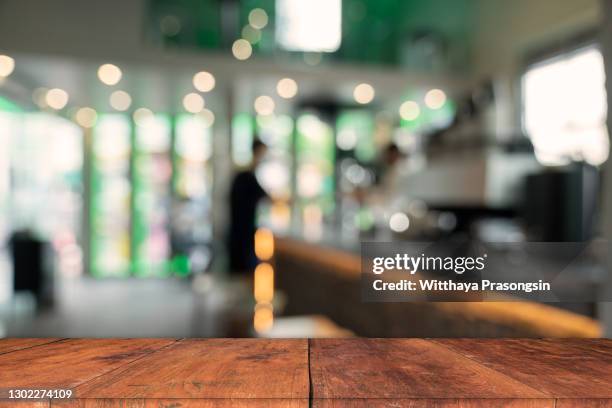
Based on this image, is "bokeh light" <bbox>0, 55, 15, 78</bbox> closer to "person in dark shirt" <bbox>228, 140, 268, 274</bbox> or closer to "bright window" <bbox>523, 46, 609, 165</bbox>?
"person in dark shirt" <bbox>228, 140, 268, 274</bbox>

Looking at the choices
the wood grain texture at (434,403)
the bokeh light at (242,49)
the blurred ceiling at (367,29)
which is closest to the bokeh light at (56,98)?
the blurred ceiling at (367,29)

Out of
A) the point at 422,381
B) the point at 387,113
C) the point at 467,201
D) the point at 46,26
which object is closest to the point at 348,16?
the point at 387,113

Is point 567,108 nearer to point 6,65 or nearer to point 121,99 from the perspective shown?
point 121,99

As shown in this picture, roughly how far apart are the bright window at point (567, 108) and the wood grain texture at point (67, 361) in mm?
804

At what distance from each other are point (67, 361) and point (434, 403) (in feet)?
1.23

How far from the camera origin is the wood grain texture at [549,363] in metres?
0.47

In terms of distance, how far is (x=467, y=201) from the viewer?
1081 mm

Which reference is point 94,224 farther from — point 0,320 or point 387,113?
point 387,113

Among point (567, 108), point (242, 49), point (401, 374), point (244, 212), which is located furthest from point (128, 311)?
point (567, 108)

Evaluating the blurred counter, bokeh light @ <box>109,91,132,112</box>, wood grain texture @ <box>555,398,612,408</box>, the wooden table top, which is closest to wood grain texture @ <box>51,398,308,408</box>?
the wooden table top

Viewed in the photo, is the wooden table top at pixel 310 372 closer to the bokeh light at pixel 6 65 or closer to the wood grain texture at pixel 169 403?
the wood grain texture at pixel 169 403

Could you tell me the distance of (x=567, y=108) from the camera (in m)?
1.05

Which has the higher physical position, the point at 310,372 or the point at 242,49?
the point at 242,49

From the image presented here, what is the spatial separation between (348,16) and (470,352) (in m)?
0.73
